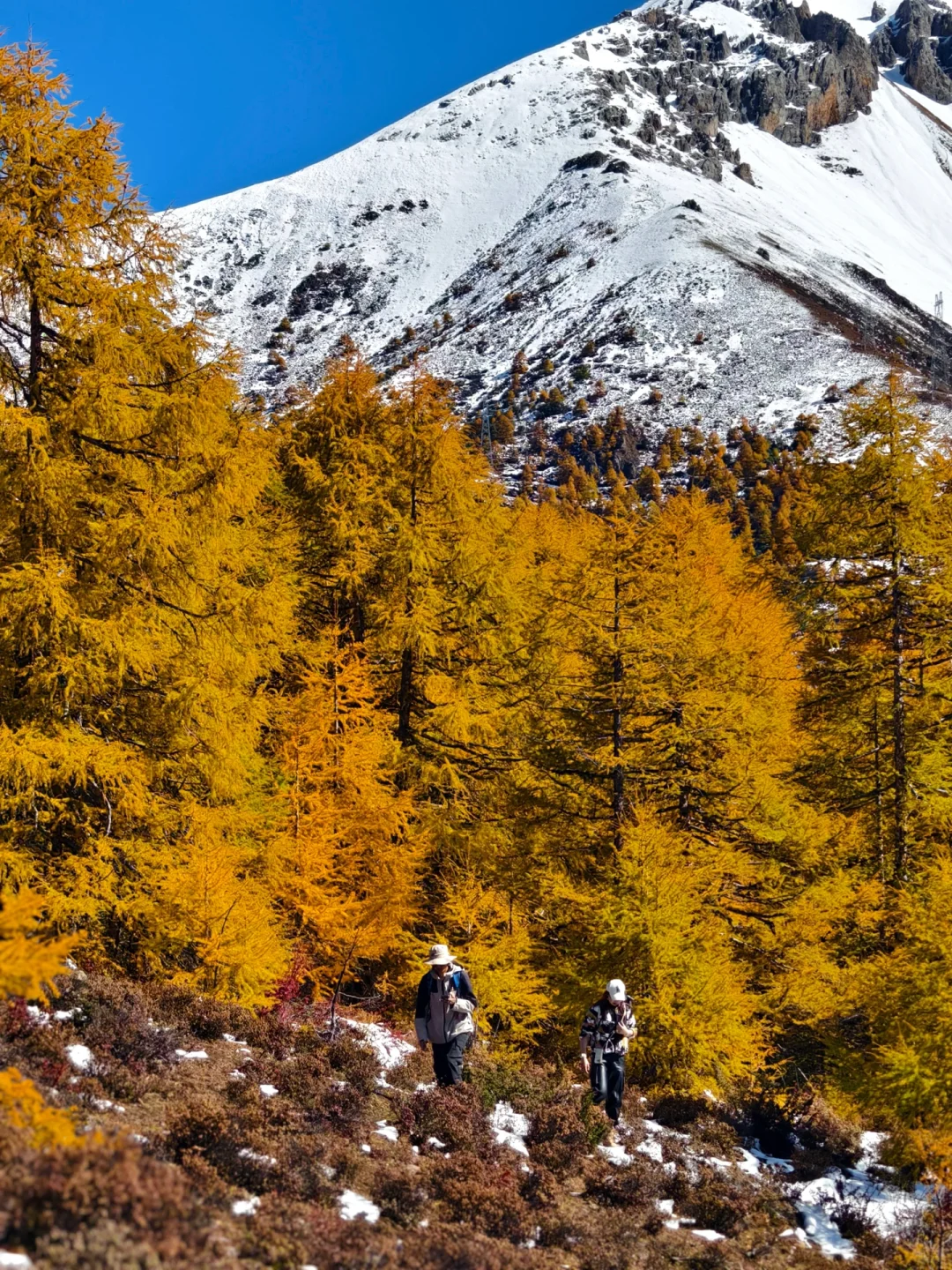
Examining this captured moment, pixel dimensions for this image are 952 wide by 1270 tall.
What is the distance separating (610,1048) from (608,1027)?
20 cm

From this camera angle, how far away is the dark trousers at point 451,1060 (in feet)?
30.4

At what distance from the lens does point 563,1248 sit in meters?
6.60

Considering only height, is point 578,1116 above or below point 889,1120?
above

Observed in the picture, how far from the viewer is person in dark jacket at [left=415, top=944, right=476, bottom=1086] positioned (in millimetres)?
9180

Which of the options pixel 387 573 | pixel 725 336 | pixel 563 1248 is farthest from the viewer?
pixel 725 336

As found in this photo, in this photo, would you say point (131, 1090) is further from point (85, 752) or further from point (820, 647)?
point (820, 647)

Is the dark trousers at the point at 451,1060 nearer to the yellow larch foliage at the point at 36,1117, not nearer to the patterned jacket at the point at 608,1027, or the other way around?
the patterned jacket at the point at 608,1027

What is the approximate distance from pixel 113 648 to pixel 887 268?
209974mm

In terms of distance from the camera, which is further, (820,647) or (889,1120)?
(820,647)

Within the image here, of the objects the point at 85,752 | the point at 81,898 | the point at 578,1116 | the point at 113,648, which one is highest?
the point at 113,648

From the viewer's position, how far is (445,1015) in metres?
9.17

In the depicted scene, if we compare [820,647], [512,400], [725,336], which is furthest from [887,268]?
[820,647]

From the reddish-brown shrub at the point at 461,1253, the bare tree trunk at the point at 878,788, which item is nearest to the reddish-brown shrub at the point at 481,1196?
the reddish-brown shrub at the point at 461,1253

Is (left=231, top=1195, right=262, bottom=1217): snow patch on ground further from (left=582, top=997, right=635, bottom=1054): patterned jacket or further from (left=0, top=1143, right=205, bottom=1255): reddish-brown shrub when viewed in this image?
(left=582, top=997, right=635, bottom=1054): patterned jacket
